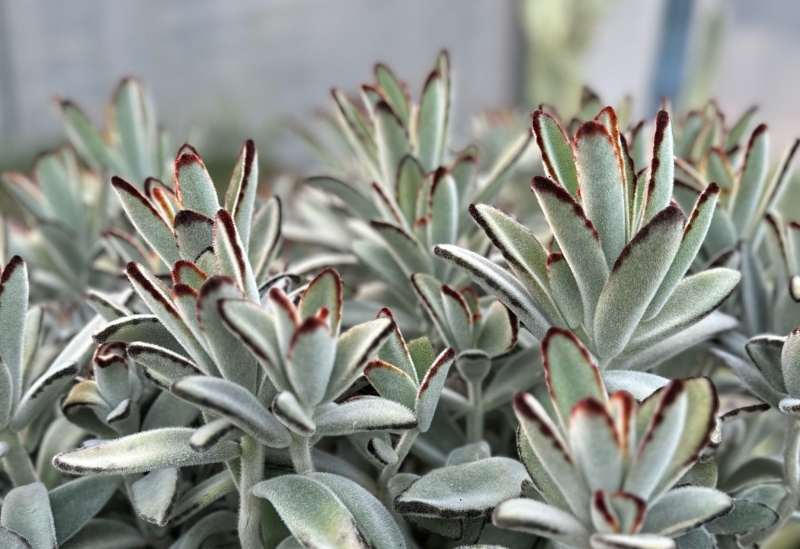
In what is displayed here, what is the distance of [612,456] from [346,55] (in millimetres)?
3969

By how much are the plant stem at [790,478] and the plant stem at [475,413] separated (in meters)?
0.24

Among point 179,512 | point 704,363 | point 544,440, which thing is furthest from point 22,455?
point 704,363

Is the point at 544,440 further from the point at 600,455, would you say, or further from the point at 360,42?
the point at 360,42

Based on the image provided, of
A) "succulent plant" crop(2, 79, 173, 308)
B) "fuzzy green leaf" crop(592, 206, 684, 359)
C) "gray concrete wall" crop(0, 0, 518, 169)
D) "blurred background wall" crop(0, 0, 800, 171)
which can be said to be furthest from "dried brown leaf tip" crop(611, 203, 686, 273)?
"gray concrete wall" crop(0, 0, 518, 169)

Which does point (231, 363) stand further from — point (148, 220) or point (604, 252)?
point (604, 252)

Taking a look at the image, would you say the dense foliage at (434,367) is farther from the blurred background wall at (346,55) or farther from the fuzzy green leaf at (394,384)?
the blurred background wall at (346,55)

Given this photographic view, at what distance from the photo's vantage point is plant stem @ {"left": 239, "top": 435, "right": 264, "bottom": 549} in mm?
514

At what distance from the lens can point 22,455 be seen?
605 millimetres

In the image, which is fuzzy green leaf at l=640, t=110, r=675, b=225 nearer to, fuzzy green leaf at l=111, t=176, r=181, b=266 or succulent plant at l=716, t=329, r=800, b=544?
succulent plant at l=716, t=329, r=800, b=544

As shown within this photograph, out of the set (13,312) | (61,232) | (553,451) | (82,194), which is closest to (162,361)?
(13,312)

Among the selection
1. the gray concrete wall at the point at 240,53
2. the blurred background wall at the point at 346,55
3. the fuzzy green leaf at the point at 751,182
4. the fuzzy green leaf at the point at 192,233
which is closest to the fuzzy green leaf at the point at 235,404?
the fuzzy green leaf at the point at 192,233

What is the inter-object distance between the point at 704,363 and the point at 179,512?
1.70ft

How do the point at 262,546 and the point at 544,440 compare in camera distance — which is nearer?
the point at 544,440

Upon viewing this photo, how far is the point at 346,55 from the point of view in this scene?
163 inches
